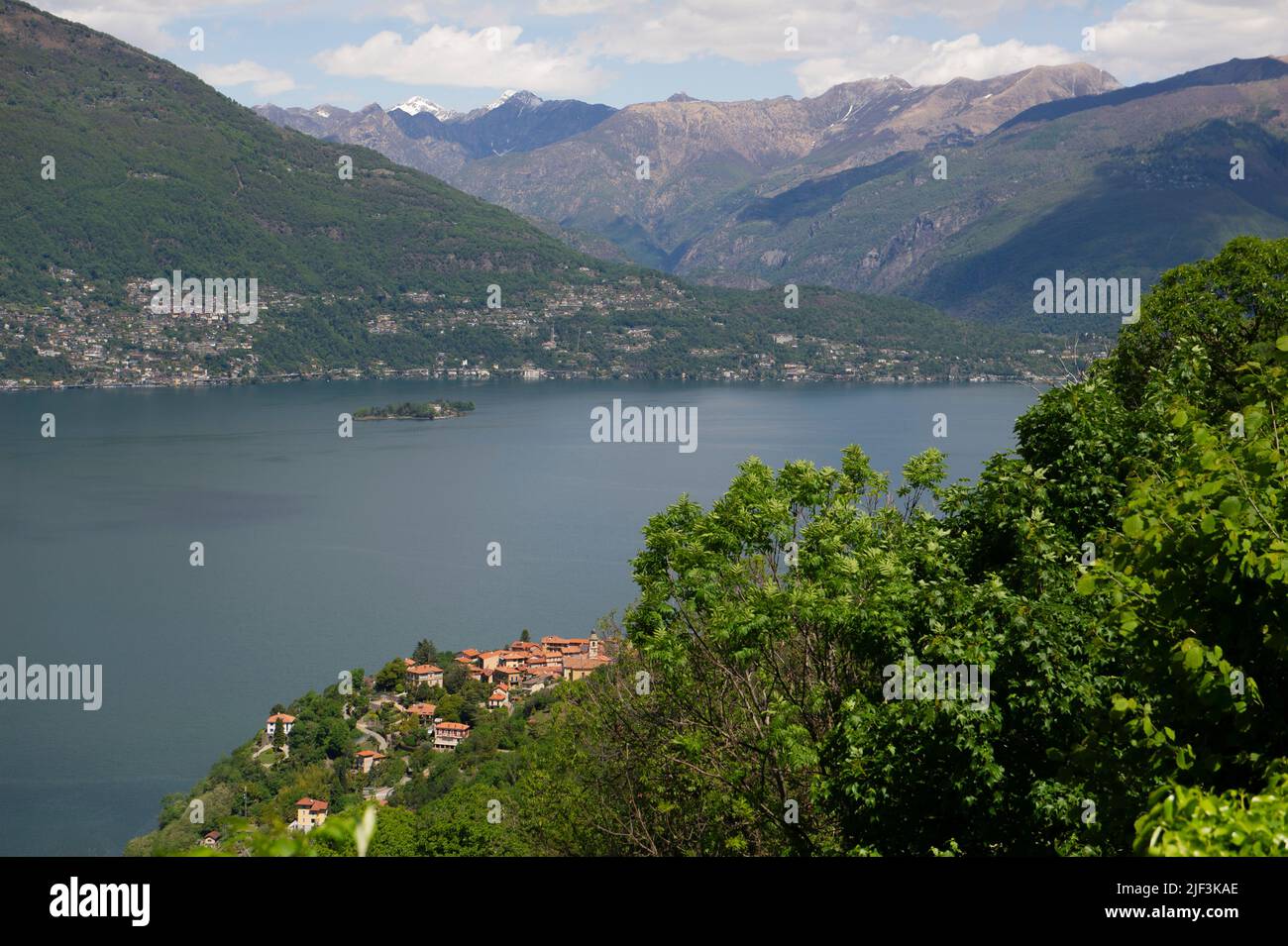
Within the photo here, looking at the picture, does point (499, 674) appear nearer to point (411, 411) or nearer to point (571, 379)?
point (411, 411)

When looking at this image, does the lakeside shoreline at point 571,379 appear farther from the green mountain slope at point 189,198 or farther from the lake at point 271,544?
the green mountain slope at point 189,198

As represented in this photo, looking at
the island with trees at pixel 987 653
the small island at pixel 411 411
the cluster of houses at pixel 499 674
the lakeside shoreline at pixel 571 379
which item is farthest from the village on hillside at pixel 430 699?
the lakeside shoreline at pixel 571 379

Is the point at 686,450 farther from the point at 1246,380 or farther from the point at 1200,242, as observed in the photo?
the point at 1200,242

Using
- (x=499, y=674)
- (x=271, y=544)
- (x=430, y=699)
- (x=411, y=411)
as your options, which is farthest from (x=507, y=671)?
(x=411, y=411)

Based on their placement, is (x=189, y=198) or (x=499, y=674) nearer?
(x=499, y=674)

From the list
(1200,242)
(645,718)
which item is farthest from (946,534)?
(1200,242)

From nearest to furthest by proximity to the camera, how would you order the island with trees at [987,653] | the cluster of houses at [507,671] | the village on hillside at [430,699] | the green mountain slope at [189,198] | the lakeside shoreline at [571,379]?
1. the island with trees at [987,653]
2. the village on hillside at [430,699]
3. the cluster of houses at [507,671]
4. the lakeside shoreline at [571,379]
5. the green mountain slope at [189,198]

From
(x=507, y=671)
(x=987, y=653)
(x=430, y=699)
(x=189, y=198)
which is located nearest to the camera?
(x=987, y=653)
